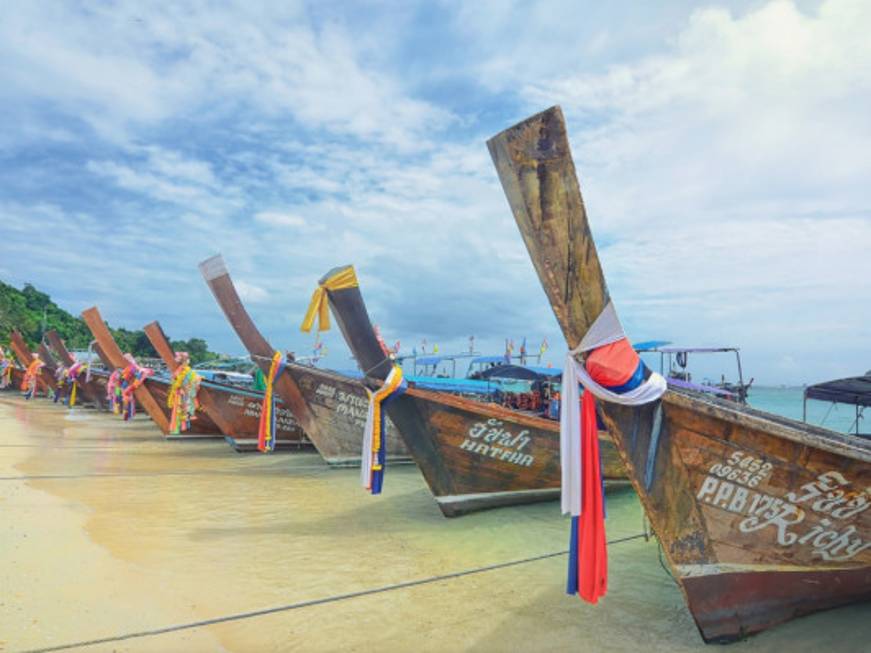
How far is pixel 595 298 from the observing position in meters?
3.84

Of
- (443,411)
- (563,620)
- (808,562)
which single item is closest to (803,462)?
(808,562)

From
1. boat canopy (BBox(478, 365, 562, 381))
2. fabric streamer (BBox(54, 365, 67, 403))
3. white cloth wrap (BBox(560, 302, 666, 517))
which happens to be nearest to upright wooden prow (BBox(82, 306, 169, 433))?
boat canopy (BBox(478, 365, 562, 381))

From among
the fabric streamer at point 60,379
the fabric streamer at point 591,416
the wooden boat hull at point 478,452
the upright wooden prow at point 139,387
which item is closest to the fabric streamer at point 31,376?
the fabric streamer at point 60,379

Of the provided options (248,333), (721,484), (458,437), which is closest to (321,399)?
(248,333)

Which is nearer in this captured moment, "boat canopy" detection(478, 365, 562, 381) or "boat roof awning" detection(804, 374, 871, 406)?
"boat roof awning" detection(804, 374, 871, 406)

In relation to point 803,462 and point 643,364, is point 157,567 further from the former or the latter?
point 803,462

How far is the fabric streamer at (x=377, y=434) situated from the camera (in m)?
7.26

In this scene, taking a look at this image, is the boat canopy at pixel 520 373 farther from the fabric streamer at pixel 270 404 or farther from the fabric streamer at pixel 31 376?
the fabric streamer at pixel 31 376

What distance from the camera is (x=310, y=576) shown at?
560cm

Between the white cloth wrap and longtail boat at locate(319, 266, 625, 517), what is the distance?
144 inches

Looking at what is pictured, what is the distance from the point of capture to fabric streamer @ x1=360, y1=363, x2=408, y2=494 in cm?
726

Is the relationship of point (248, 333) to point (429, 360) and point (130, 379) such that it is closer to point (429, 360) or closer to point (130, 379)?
point (130, 379)

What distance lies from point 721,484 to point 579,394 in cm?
113

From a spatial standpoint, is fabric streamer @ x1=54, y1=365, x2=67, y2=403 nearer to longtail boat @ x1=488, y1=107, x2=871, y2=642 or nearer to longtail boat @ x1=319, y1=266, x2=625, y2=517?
longtail boat @ x1=319, y1=266, x2=625, y2=517
